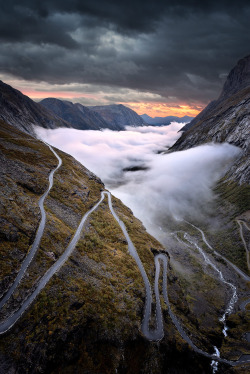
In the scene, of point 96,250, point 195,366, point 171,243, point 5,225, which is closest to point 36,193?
point 5,225

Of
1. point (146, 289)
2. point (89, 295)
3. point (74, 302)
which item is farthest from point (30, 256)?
point (146, 289)

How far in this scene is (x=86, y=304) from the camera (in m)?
37.1

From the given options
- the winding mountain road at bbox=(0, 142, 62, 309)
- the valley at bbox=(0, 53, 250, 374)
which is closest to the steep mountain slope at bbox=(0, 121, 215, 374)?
the valley at bbox=(0, 53, 250, 374)

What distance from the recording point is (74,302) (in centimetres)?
3606

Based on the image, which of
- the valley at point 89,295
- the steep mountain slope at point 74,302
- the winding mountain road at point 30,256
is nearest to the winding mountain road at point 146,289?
the winding mountain road at point 30,256

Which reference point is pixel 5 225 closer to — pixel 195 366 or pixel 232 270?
pixel 195 366

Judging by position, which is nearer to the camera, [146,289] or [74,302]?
A: [74,302]

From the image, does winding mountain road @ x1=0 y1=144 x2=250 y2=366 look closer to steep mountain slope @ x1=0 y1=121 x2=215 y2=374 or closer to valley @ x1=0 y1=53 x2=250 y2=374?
valley @ x1=0 y1=53 x2=250 y2=374

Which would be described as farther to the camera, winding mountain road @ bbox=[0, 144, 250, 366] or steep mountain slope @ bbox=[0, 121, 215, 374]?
winding mountain road @ bbox=[0, 144, 250, 366]

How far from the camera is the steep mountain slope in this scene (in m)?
29.5

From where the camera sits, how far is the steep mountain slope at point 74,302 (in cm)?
2953

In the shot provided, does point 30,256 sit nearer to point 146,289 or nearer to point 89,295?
point 89,295

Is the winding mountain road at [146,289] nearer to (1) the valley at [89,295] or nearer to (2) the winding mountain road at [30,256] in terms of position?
(2) the winding mountain road at [30,256]

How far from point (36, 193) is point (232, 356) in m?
74.9
